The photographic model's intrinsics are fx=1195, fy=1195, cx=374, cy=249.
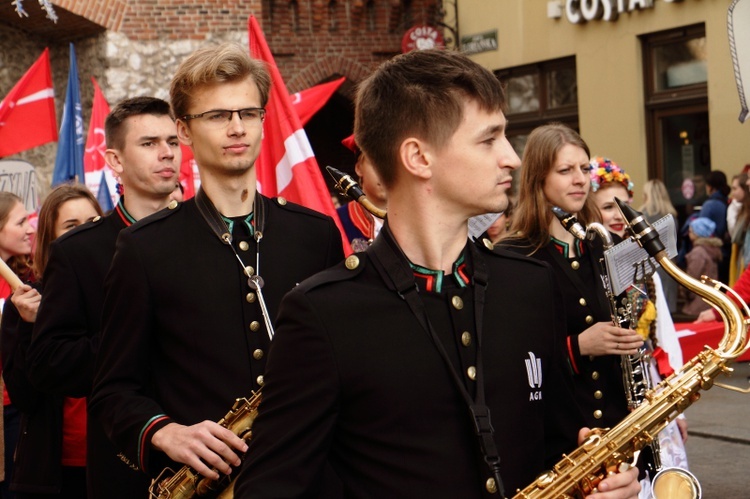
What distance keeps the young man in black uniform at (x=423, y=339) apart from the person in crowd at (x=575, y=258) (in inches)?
77.7

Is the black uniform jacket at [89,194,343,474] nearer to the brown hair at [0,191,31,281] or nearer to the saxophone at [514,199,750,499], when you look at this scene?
the saxophone at [514,199,750,499]

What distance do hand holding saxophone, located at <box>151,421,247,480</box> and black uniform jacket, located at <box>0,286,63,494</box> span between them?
5.91 ft

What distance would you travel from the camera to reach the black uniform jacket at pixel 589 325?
477cm

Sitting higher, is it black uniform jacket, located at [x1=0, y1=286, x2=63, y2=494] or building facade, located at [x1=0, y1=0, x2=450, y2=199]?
building facade, located at [x1=0, y1=0, x2=450, y2=199]

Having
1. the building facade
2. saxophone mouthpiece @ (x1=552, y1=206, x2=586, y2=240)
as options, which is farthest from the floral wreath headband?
the building facade

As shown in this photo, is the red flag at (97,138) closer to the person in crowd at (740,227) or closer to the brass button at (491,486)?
the person in crowd at (740,227)

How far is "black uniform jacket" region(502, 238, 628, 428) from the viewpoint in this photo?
4.77 metres

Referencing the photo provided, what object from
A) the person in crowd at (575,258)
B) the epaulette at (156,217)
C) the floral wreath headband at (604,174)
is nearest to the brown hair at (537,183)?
the person in crowd at (575,258)

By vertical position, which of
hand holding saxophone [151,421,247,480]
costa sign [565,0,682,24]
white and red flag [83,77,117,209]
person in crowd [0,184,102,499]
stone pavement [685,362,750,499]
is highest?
costa sign [565,0,682,24]

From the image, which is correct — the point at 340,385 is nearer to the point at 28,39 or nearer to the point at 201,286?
the point at 201,286

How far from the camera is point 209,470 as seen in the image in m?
3.10

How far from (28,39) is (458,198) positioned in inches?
615

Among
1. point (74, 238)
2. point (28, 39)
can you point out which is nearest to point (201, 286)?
point (74, 238)

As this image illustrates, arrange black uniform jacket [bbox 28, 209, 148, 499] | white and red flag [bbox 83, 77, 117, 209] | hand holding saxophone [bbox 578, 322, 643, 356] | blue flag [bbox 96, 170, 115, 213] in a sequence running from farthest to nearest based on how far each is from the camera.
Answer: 1. white and red flag [bbox 83, 77, 117, 209]
2. blue flag [bbox 96, 170, 115, 213]
3. hand holding saxophone [bbox 578, 322, 643, 356]
4. black uniform jacket [bbox 28, 209, 148, 499]
